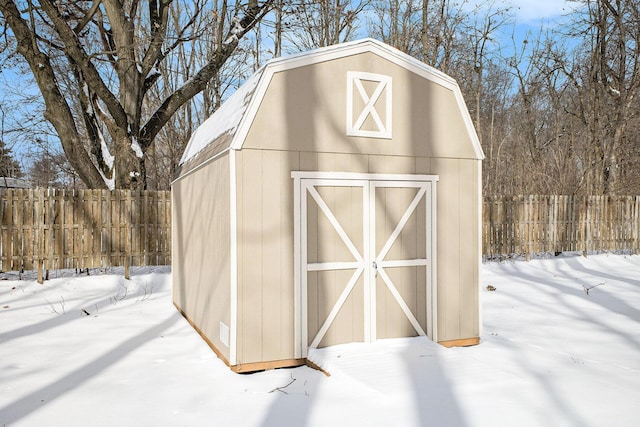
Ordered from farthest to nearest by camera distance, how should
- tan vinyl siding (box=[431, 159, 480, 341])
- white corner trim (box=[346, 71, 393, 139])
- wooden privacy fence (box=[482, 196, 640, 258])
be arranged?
wooden privacy fence (box=[482, 196, 640, 258])
tan vinyl siding (box=[431, 159, 480, 341])
white corner trim (box=[346, 71, 393, 139])

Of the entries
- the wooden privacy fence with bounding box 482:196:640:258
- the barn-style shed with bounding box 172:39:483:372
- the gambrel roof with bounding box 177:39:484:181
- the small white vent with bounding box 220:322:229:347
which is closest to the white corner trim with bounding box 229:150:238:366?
the barn-style shed with bounding box 172:39:483:372

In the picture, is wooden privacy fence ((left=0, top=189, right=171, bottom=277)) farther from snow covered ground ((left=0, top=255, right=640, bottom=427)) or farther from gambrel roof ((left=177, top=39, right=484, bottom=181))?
gambrel roof ((left=177, top=39, right=484, bottom=181))

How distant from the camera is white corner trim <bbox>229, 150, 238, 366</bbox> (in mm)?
4332

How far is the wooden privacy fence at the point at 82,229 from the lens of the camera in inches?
348

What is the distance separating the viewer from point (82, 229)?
921 centimetres

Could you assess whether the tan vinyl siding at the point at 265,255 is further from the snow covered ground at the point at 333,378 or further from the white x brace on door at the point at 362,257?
the snow covered ground at the point at 333,378

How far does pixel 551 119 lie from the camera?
2002 cm

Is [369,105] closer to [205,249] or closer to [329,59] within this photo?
[329,59]

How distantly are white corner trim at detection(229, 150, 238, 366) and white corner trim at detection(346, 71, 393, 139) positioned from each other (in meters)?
1.27

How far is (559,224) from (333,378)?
10708 millimetres

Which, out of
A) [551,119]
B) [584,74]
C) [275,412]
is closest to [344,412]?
[275,412]

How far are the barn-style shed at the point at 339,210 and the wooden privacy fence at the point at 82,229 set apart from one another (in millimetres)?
4689

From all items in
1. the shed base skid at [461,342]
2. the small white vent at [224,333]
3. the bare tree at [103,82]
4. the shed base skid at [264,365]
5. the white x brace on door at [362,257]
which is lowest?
the shed base skid at [461,342]

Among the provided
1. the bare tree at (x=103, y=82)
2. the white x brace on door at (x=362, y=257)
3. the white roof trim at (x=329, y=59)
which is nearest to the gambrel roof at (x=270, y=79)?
the white roof trim at (x=329, y=59)
